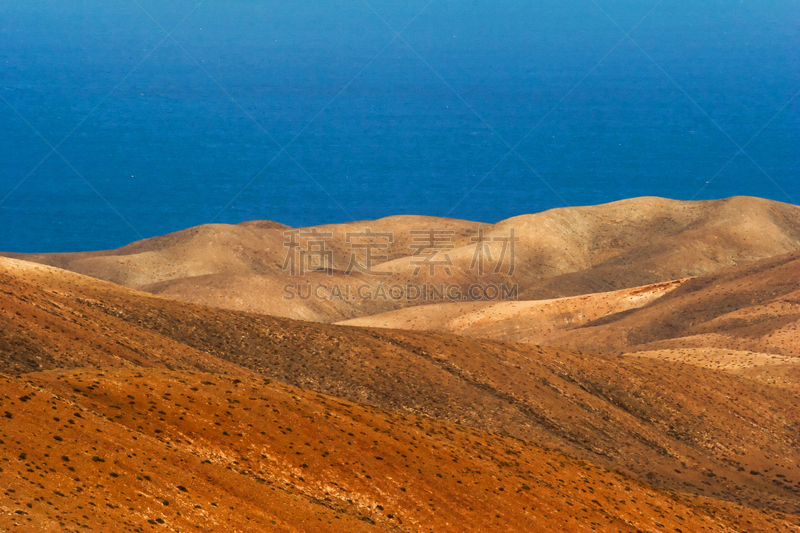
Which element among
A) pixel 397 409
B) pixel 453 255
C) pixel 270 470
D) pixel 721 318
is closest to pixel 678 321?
pixel 721 318

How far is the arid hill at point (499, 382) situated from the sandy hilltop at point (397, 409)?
17cm

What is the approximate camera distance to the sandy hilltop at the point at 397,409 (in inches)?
1149

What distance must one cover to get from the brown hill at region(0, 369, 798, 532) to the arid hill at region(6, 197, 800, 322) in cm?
6204

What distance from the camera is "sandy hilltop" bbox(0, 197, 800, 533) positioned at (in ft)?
95.8

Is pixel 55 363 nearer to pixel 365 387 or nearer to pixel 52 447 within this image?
pixel 52 447

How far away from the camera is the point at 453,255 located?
126875 mm

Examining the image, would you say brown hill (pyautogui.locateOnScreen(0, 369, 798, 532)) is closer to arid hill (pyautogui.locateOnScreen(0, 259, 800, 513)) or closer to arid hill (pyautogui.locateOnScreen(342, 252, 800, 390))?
arid hill (pyautogui.locateOnScreen(0, 259, 800, 513))

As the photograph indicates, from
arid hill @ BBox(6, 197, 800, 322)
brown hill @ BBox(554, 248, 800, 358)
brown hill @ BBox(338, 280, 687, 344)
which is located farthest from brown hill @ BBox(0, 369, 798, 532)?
arid hill @ BBox(6, 197, 800, 322)

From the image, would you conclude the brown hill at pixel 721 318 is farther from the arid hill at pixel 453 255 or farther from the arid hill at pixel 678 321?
the arid hill at pixel 453 255

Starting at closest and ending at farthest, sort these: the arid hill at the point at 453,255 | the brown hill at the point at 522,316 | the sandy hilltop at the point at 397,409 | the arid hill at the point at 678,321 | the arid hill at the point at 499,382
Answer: the sandy hilltop at the point at 397,409 → the arid hill at the point at 499,382 → the arid hill at the point at 678,321 → the brown hill at the point at 522,316 → the arid hill at the point at 453,255

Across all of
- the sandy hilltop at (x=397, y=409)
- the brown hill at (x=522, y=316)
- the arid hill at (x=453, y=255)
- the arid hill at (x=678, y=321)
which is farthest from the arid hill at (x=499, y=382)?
the arid hill at (x=453, y=255)

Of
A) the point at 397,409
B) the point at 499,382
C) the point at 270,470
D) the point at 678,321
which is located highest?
the point at 678,321

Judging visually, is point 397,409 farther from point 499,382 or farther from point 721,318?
point 721,318

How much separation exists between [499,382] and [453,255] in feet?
235
